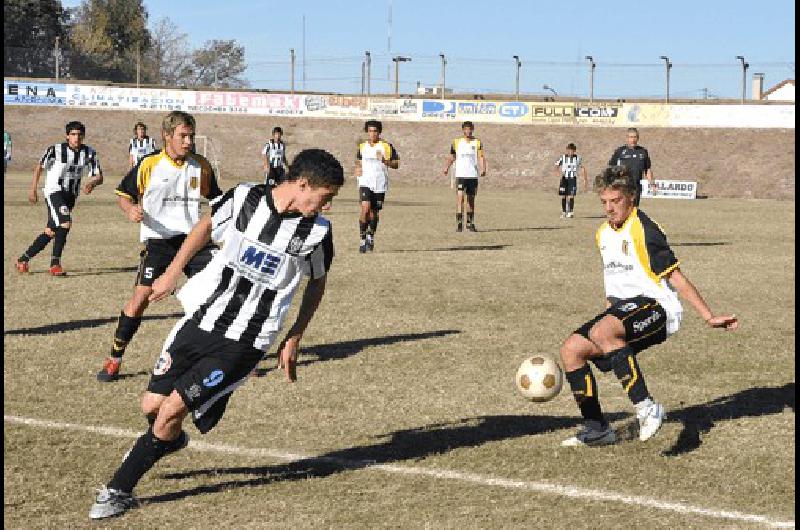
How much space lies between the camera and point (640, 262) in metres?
7.28

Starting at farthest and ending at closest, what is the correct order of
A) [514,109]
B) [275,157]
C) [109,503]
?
[514,109] < [275,157] < [109,503]

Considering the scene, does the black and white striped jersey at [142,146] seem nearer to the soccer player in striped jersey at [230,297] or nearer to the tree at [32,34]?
the soccer player in striped jersey at [230,297]

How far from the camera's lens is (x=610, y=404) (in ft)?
27.9

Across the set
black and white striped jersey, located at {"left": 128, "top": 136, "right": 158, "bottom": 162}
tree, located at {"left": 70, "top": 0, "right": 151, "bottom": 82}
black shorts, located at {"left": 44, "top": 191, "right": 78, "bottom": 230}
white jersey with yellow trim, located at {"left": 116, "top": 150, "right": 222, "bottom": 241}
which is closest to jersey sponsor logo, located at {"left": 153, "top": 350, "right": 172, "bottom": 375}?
white jersey with yellow trim, located at {"left": 116, "top": 150, "right": 222, "bottom": 241}

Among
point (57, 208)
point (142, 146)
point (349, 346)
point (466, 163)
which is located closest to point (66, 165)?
point (57, 208)

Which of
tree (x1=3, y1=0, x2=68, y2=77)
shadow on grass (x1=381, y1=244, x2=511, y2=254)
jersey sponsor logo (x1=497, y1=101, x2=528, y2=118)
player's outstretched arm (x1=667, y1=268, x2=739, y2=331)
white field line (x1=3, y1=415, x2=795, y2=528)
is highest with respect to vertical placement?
tree (x1=3, y1=0, x2=68, y2=77)

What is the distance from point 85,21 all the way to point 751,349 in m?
82.8

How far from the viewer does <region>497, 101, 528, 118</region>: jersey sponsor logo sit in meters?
59.2

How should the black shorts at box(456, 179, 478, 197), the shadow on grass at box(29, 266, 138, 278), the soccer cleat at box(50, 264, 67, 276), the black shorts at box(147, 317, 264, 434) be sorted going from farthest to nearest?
the black shorts at box(456, 179, 478, 197) < the shadow on grass at box(29, 266, 138, 278) < the soccer cleat at box(50, 264, 67, 276) < the black shorts at box(147, 317, 264, 434)

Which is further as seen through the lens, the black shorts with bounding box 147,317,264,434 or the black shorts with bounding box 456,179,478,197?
the black shorts with bounding box 456,179,478,197

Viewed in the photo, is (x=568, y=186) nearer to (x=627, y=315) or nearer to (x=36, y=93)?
(x=627, y=315)

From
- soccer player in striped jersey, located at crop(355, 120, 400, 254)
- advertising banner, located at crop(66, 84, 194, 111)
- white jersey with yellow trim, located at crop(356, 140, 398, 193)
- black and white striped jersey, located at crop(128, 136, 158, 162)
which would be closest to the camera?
Answer: soccer player in striped jersey, located at crop(355, 120, 400, 254)

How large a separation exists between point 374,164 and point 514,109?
40177mm

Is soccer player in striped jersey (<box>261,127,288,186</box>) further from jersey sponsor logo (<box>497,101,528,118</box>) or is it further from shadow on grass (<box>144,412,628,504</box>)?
jersey sponsor logo (<box>497,101,528,118</box>)
